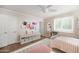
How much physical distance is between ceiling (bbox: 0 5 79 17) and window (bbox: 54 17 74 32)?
5.0 inches

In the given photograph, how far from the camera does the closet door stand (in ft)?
4.50

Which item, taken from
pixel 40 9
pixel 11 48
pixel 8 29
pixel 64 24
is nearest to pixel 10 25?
A: pixel 8 29

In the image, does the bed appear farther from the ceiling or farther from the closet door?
the closet door

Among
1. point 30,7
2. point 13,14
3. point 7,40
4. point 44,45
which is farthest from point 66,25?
point 7,40

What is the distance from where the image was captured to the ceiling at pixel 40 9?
1.40 m

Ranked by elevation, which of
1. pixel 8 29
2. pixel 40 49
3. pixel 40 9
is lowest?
pixel 40 49

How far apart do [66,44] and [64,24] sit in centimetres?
37

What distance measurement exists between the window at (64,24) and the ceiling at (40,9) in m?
0.13

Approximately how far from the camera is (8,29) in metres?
1.43

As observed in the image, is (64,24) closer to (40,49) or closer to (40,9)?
(40,9)

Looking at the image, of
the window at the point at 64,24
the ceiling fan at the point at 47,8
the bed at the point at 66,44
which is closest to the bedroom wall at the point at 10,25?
the ceiling fan at the point at 47,8
